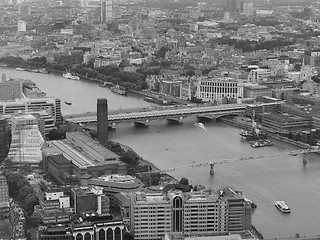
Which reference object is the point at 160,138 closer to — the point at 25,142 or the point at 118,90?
the point at 25,142

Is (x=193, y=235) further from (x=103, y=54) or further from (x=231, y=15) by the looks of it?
(x=231, y=15)

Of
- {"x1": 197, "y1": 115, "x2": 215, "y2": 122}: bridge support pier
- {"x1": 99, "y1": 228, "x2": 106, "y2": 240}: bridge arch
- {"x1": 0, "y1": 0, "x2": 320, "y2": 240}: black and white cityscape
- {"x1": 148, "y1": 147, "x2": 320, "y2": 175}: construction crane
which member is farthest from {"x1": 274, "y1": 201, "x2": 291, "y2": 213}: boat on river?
{"x1": 197, "y1": 115, "x2": 215, "y2": 122}: bridge support pier

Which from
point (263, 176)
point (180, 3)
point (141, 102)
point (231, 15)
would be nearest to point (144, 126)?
point (141, 102)

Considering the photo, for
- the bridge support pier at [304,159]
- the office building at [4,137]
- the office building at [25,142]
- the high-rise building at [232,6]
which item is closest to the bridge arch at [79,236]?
the office building at [25,142]

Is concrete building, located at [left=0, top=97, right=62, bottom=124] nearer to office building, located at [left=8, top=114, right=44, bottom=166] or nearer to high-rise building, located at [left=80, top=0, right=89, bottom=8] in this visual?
office building, located at [left=8, top=114, right=44, bottom=166]

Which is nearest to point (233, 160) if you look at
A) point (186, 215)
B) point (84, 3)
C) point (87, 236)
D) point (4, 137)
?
point (186, 215)

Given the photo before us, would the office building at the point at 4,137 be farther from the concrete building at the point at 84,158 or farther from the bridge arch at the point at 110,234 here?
the bridge arch at the point at 110,234
